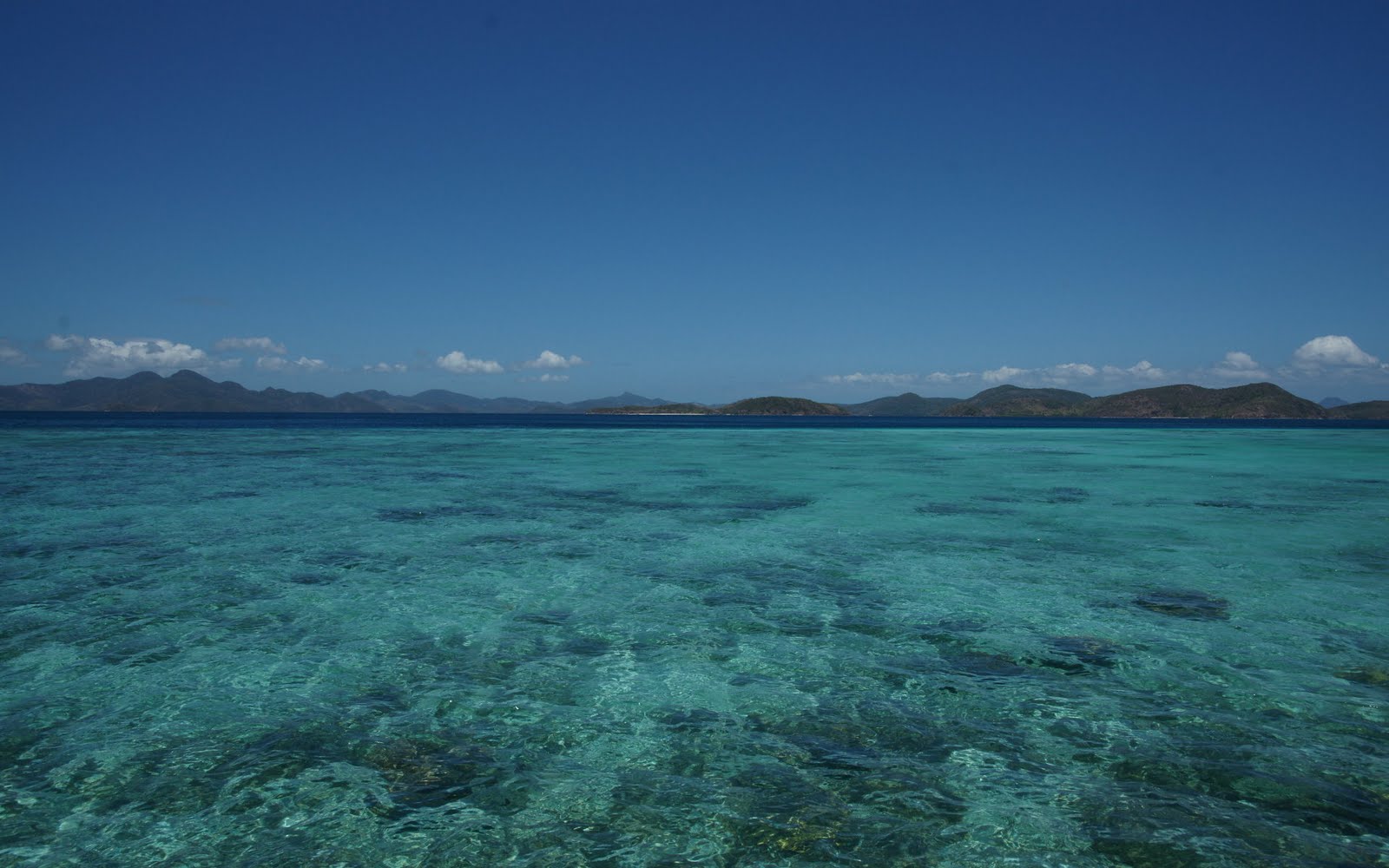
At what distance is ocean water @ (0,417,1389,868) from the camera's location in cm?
389

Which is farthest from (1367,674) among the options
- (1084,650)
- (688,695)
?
(688,695)

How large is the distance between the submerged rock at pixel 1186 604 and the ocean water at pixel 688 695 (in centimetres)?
8

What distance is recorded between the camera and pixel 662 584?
32.0ft

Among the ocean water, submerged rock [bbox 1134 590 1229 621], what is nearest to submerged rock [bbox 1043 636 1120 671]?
the ocean water

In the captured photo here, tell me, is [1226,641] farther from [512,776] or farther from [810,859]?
[512,776]

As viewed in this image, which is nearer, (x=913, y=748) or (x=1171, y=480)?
(x=913, y=748)

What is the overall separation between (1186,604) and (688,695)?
6756 millimetres

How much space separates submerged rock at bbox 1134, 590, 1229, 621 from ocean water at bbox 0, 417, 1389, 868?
3.0 inches

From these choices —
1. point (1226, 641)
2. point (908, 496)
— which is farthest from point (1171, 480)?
point (1226, 641)

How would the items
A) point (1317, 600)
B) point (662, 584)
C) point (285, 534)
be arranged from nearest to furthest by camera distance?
point (1317, 600) < point (662, 584) < point (285, 534)

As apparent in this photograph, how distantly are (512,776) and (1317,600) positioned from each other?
10.2 meters

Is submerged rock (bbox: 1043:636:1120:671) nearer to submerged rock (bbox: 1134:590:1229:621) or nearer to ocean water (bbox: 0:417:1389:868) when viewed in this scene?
ocean water (bbox: 0:417:1389:868)

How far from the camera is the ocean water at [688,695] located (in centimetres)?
389

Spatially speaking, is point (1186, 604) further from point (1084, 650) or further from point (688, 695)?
point (688, 695)
